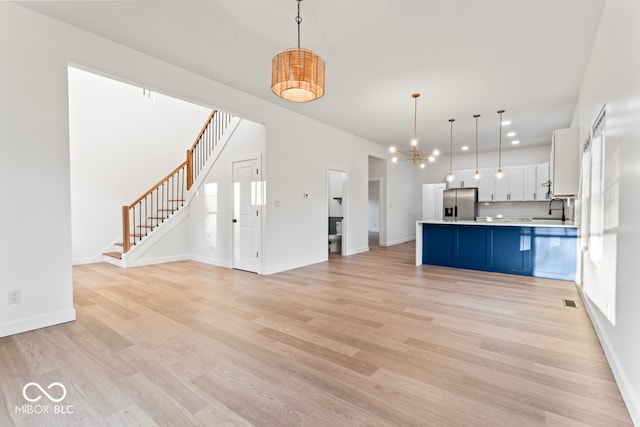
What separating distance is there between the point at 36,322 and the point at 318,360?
277 centimetres

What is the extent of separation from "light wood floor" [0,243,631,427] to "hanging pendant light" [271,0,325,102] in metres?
2.20

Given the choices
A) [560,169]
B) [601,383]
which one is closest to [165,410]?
[601,383]

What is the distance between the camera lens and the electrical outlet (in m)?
2.74

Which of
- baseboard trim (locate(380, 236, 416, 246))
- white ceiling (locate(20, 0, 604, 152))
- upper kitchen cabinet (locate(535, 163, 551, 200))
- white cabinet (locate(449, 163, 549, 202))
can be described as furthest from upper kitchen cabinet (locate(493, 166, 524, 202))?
white ceiling (locate(20, 0, 604, 152))

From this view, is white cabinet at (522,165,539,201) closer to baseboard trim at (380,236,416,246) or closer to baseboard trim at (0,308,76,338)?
baseboard trim at (380,236,416,246)

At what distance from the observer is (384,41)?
3.27 meters

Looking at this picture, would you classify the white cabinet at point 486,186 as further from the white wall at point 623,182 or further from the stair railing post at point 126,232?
the stair railing post at point 126,232

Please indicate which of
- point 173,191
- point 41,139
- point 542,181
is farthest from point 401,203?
point 41,139

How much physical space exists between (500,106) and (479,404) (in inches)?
206

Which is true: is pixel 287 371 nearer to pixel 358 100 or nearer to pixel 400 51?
pixel 400 51

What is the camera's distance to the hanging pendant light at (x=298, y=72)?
244 cm

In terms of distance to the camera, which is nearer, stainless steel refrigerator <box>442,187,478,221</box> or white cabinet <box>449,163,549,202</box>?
white cabinet <box>449,163,549,202</box>

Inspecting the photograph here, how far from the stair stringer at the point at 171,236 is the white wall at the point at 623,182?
5.16 metres

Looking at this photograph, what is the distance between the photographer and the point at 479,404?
1.79m
